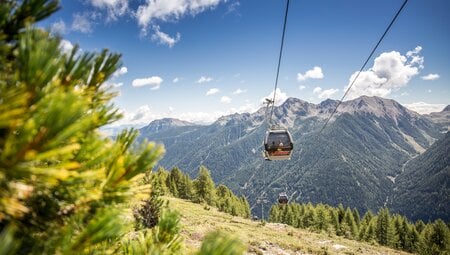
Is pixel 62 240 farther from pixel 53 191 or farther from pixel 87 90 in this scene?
pixel 87 90

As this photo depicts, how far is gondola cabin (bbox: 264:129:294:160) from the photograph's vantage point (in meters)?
22.0

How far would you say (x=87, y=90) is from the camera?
5.48 feet

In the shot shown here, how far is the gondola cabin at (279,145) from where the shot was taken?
2205cm

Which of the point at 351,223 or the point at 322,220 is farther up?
the point at 322,220

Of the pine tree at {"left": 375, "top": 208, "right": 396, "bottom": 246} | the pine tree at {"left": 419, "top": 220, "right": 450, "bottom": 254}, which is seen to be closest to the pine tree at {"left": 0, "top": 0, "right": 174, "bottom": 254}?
the pine tree at {"left": 419, "top": 220, "right": 450, "bottom": 254}

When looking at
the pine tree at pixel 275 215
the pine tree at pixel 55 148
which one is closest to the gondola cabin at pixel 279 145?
the pine tree at pixel 55 148

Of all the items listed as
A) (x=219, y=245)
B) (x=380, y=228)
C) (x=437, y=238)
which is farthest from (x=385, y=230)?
(x=219, y=245)

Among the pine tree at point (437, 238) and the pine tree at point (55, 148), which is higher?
the pine tree at point (55, 148)

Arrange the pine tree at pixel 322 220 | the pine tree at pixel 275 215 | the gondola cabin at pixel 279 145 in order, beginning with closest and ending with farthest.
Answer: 1. the gondola cabin at pixel 279 145
2. the pine tree at pixel 322 220
3. the pine tree at pixel 275 215

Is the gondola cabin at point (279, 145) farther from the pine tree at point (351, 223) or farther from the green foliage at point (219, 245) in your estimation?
the pine tree at point (351, 223)

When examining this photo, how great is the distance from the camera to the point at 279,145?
2222cm

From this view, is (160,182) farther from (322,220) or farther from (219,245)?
(219,245)

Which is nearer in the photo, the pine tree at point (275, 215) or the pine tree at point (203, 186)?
the pine tree at point (203, 186)

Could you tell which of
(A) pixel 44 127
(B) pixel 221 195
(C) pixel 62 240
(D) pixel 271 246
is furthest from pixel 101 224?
(B) pixel 221 195
